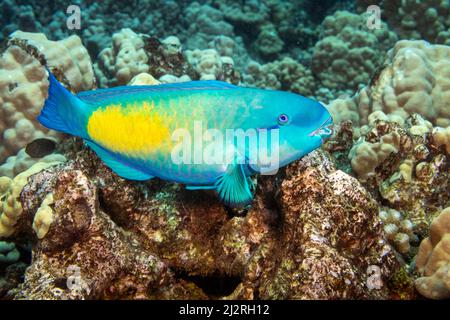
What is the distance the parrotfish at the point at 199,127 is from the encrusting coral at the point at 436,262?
1257mm

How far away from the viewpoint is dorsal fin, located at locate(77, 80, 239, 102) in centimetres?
261

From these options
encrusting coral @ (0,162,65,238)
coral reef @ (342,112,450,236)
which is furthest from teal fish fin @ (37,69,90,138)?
coral reef @ (342,112,450,236)

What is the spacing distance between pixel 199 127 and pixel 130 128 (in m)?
0.51

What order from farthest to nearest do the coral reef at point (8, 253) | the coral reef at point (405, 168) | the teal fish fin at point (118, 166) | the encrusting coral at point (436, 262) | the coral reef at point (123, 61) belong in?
the coral reef at point (123, 61), the coral reef at point (8, 253), the coral reef at point (405, 168), the teal fish fin at point (118, 166), the encrusting coral at point (436, 262)

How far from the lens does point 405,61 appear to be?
481cm

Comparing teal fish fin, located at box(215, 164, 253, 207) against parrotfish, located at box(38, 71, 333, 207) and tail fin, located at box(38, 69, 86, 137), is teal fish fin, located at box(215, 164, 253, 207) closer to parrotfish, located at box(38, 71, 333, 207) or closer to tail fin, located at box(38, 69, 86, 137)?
parrotfish, located at box(38, 71, 333, 207)

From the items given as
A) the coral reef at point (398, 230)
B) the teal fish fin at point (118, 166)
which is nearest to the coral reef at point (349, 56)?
the coral reef at point (398, 230)

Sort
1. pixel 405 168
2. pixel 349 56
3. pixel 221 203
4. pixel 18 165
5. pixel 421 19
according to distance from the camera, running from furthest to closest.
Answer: pixel 421 19, pixel 349 56, pixel 18 165, pixel 405 168, pixel 221 203

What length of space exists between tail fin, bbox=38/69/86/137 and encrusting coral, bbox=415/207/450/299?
8.91 ft

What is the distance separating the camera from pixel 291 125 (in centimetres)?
245

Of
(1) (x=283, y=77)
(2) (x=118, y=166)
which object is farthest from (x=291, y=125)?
(1) (x=283, y=77)

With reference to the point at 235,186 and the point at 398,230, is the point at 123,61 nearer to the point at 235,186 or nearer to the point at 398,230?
the point at 235,186

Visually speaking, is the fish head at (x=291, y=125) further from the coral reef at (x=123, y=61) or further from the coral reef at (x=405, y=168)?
the coral reef at (x=123, y=61)

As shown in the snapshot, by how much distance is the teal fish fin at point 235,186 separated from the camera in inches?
97.7
